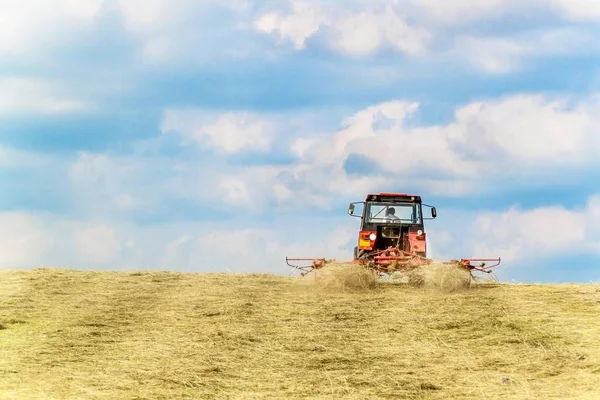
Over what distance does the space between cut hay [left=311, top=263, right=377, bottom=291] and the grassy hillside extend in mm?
196

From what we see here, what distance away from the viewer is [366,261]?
15820 mm

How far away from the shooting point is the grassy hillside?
8.26m

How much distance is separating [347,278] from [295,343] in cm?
484

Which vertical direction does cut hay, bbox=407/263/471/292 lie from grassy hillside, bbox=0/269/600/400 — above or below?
above

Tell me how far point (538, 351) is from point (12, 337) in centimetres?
739

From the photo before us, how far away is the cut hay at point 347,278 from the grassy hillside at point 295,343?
196 mm

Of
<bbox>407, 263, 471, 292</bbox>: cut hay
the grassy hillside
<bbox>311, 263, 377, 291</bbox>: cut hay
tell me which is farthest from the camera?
<bbox>311, 263, 377, 291</bbox>: cut hay

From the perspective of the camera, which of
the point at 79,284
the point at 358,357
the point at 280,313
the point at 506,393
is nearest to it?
the point at 506,393

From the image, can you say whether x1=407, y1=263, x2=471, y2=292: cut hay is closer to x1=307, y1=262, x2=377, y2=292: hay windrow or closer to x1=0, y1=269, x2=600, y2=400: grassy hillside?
x1=0, y1=269, x2=600, y2=400: grassy hillside

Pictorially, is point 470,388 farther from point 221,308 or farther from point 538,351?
point 221,308

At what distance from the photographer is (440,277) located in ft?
48.1

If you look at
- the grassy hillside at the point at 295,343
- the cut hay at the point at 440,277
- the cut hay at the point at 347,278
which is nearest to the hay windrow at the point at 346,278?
the cut hay at the point at 347,278

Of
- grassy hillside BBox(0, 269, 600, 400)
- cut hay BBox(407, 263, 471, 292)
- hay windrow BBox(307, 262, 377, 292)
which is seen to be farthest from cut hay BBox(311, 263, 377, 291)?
cut hay BBox(407, 263, 471, 292)

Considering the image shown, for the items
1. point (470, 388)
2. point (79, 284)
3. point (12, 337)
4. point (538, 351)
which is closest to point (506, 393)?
point (470, 388)
